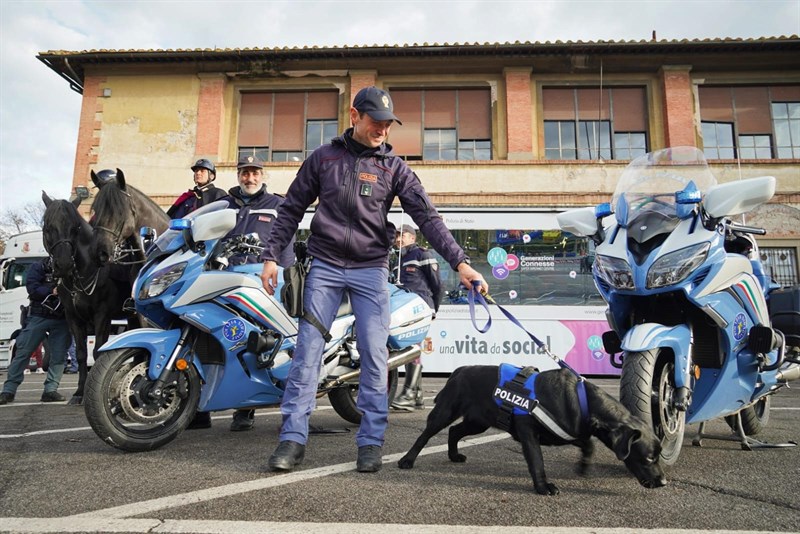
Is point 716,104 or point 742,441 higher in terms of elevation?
point 716,104

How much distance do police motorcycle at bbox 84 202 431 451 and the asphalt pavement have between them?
24 centimetres

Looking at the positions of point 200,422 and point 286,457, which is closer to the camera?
point 286,457

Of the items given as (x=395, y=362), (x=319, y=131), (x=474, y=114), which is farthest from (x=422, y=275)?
(x=319, y=131)

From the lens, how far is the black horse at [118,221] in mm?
5227

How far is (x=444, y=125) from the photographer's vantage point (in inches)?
673

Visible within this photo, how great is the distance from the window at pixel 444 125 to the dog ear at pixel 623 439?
586 inches

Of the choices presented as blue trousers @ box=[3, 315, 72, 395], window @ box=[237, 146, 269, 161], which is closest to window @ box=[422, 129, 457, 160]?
window @ box=[237, 146, 269, 161]

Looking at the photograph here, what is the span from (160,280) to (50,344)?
4794mm

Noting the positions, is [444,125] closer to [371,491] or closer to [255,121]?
[255,121]

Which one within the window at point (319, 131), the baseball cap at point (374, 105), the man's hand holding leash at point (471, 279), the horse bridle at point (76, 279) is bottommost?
the man's hand holding leash at point (471, 279)

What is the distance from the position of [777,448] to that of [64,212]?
21.6 ft

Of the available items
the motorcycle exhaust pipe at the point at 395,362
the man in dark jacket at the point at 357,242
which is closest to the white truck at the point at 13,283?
the motorcycle exhaust pipe at the point at 395,362

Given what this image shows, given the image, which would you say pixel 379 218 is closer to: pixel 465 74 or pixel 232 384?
pixel 232 384

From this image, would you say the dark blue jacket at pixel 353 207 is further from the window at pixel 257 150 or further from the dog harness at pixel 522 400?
→ the window at pixel 257 150
